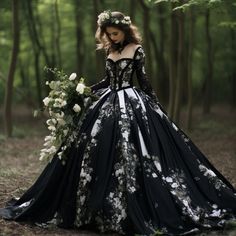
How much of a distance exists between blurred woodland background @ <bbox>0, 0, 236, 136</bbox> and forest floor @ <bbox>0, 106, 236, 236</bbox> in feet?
2.46

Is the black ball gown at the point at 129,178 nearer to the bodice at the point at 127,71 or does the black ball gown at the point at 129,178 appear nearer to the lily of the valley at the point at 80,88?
the bodice at the point at 127,71

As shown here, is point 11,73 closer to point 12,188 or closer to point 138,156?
point 12,188

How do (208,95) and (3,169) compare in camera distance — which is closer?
(3,169)

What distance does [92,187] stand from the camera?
4.64 metres

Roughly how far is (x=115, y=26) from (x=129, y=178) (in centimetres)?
155

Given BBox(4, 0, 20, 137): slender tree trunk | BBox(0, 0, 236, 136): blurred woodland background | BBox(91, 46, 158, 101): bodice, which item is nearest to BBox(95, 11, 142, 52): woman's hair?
BBox(91, 46, 158, 101): bodice

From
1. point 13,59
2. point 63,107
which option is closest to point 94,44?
point 13,59

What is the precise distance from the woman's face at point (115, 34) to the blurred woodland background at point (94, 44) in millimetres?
5436

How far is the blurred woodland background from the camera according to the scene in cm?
1180

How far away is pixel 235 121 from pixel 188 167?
36.5ft

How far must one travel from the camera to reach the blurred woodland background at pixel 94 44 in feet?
38.7

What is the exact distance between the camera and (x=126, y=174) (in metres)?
4.48

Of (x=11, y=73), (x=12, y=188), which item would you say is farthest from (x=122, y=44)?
(x=11, y=73)

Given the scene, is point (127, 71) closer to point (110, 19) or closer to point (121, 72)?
point (121, 72)
